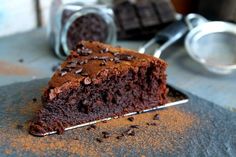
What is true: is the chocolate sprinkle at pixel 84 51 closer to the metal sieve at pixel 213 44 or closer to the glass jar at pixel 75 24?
the glass jar at pixel 75 24

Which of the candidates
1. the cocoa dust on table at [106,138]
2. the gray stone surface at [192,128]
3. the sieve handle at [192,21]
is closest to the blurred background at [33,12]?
the sieve handle at [192,21]

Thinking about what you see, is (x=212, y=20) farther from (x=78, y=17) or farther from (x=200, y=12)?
(x=78, y=17)

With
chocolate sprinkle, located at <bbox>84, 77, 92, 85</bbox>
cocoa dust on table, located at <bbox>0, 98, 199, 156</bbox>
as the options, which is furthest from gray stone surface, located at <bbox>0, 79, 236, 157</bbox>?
chocolate sprinkle, located at <bbox>84, 77, 92, 85</bbox>

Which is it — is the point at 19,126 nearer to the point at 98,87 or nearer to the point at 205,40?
the point at 98,87

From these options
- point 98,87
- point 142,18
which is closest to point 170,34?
point 142,18

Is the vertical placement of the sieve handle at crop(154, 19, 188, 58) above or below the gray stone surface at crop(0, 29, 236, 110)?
above

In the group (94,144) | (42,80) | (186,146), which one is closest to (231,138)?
(186,146)

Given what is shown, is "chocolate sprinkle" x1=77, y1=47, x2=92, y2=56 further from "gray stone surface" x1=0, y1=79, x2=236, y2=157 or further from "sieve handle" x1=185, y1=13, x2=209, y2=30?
"sieve handle" x1=185, y1=13, x2=209, y2=30
